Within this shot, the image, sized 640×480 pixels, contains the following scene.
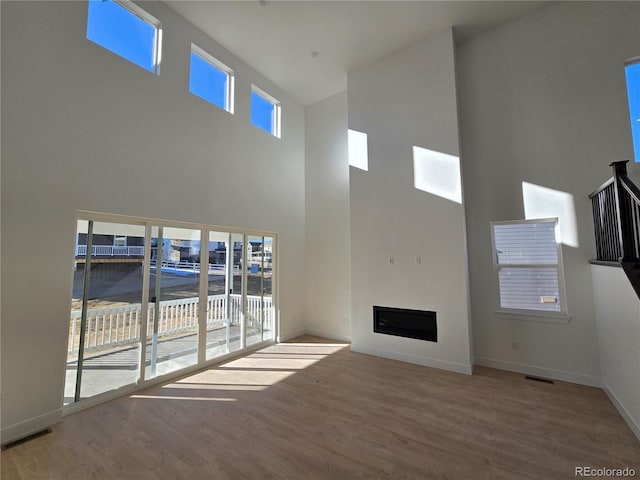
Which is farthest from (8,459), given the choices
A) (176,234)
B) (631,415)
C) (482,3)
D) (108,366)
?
(482,3)

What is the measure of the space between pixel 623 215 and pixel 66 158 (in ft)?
18.7

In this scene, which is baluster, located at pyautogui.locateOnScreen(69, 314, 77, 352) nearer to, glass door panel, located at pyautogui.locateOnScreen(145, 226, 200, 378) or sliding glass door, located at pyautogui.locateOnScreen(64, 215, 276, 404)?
sliding glass door, located at pyautogui.locateOnScreen(64, 215, 276, 404)

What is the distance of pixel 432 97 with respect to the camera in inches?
180

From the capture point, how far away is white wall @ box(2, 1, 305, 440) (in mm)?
2643

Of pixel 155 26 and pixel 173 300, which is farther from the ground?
pixel 155 26

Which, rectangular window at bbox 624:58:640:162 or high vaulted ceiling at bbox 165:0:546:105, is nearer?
rectangular window at bbox 624:58:640:162

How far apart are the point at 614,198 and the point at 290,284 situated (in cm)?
500

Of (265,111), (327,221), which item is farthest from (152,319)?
(265,111)

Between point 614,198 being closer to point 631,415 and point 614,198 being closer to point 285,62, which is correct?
point 631,415

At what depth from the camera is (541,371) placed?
3.90m

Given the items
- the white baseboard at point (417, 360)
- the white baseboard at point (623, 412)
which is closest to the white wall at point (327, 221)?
the white baseboard at point (417, 360)

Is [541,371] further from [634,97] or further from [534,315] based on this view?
[634,97]

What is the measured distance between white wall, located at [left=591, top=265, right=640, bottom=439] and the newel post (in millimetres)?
234

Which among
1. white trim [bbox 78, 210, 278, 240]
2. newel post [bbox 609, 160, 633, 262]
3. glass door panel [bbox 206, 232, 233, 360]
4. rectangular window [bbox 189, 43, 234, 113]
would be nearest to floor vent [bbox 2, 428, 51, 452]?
glass door panel [bbox 206, 232, 233, 360]
